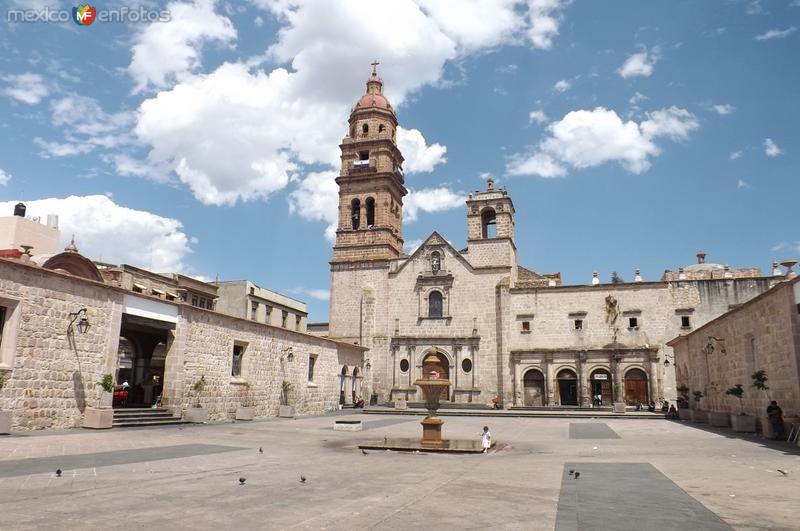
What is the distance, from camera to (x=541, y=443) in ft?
49.9

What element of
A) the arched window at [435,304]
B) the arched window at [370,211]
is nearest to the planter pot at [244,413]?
the arched window at [435,304]

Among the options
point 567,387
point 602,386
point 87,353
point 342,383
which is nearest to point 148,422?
point 87,353

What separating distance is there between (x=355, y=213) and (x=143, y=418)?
29837 mm

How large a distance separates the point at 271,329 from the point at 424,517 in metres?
19.4

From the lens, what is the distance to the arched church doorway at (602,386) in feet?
123

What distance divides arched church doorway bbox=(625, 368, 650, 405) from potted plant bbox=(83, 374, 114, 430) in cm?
3123

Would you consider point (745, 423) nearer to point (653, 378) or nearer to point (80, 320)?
point (80, 320)

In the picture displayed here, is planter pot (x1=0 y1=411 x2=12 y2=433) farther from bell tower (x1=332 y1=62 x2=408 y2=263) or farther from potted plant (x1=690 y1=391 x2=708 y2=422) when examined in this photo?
bell tower (x1=332 y1=62 x2=408 y2=263)

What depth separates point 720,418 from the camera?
2075 cm

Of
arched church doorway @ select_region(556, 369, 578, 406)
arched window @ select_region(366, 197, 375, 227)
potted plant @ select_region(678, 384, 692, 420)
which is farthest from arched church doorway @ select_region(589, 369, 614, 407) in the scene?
arched window @ select_region(366, 197, 375, 227)

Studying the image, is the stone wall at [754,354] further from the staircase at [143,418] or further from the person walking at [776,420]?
the staircase at [143,418]

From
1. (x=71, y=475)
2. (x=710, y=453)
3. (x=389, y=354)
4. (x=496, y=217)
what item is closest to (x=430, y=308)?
(x=389, y=354)

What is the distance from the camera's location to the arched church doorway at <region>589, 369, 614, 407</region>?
123ft

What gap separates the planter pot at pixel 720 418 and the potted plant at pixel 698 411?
140 cm
